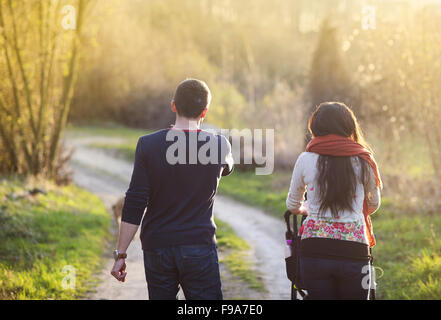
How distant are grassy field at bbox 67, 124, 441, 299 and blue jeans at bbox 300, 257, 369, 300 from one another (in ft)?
4.37

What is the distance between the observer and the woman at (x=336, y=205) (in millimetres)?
3127

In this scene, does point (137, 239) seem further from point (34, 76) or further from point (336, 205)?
point (336, 205)

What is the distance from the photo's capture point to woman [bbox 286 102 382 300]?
3127mm

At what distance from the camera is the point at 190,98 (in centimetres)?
319

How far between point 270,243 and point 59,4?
702 centimetres

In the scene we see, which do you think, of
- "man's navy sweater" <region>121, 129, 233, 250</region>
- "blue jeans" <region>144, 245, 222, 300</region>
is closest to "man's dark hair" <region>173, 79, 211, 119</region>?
"man's navy sweater" <region>121, 129, 233, 250</region>

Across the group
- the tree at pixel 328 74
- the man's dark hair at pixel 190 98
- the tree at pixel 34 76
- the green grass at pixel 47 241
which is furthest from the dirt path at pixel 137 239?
the tree at pixel 328 74

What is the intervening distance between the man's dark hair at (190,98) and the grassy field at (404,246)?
7.55 feet

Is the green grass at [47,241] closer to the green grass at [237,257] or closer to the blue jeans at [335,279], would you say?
the green grass at [237,257]

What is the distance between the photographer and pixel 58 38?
37.9ft

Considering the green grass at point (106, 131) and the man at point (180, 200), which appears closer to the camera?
the man at point (180, 200)

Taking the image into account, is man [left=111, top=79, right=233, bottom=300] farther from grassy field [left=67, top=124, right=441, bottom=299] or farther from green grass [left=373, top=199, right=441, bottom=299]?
green grass [left=373, top=199, right=441, bottom=299]
